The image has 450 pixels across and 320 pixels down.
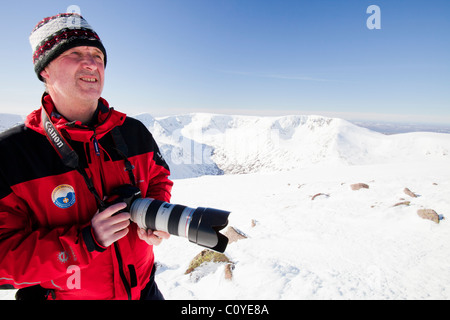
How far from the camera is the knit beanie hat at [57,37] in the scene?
1.90m

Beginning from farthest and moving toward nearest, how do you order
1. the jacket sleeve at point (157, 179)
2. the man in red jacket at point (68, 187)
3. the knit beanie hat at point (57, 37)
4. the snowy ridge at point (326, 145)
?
the snowy ridge at point (326, 145) < the jacket sleeve at point (157, 179) < the knit beanie hat at point (57, 37) < the man in red jacket at point (68, 187)

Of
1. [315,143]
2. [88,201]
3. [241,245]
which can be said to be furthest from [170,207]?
[315,143]

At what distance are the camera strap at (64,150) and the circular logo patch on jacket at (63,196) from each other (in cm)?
17

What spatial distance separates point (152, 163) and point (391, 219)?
783 cm

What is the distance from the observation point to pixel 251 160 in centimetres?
19900

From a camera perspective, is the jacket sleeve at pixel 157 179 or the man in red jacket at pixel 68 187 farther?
the jacket sleeve at pixel 157 179

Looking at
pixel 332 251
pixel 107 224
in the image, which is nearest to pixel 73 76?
pixel 107 224

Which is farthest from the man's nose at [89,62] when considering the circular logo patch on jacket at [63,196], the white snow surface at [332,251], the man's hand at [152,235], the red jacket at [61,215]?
the white snow surface at [332,251]

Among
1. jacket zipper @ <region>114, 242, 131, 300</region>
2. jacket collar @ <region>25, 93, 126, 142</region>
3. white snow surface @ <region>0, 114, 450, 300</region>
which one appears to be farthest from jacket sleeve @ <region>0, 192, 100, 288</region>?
white snow surface @ <region>0, 114, 450, 300</region>

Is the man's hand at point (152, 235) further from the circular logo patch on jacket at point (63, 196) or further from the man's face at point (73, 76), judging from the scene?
the man's face at point (73, 76)

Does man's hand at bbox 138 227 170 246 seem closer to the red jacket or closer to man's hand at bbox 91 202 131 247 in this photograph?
the red jacket

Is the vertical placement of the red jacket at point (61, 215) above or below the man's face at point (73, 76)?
below

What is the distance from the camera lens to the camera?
182 cm

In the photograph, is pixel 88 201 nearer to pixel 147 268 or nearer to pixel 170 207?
pixel 170 207
